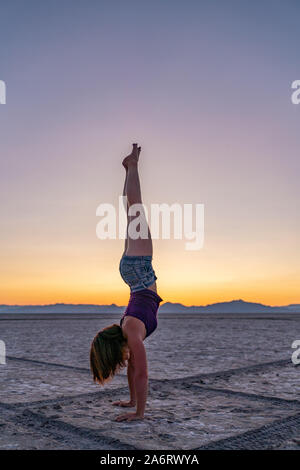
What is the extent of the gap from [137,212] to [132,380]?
5.01ft

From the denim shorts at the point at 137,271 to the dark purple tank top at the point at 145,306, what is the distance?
56 mm

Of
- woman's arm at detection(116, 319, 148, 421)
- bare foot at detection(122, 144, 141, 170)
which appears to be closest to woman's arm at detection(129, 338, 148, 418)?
woman's arm at detection(116, 319, 148, 421)

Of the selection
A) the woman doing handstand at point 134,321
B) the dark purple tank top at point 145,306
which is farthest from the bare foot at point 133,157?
the dark purple tank top at point 145,306

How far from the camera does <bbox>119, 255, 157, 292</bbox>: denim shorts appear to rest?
12.1 feet

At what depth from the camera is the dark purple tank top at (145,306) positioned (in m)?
3.68

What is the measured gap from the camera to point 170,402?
4.49 meters

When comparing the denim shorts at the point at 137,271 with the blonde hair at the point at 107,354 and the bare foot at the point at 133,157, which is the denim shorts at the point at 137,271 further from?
the bare foot at the point at 133,157

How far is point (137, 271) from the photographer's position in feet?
12.1

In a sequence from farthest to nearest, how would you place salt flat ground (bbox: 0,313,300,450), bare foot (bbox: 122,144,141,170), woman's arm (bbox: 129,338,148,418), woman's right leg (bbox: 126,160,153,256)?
bare foot (bbox: 122,144,141,170)
woman's right leg (bbox: 126,160,153,256)
woman's arm (bbox: 129,338,148,418)
salt flat ground (bbox: 0,313,300,450)

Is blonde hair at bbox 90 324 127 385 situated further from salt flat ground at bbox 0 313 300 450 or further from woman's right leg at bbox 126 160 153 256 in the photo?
woman's right leg at bbox 126 160 153 256

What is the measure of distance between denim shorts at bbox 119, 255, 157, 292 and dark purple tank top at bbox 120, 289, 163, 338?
0.18ft
